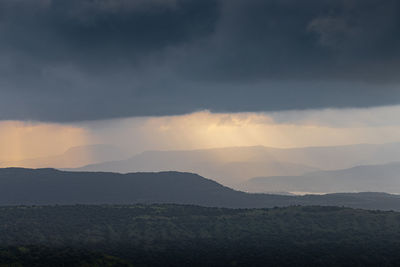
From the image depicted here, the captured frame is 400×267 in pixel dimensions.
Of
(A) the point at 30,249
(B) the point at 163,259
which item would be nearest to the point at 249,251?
(B) the point at 163,259

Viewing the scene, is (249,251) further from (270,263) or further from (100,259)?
(100,259)

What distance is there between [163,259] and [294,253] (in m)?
38.4

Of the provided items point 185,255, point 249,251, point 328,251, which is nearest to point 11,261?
point 185,255

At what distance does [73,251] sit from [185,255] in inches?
1360

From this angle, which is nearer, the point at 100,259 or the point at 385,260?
the point at 100,259

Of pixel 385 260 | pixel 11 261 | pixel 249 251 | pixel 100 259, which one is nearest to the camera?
pixel 11 261

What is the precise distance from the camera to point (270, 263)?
559 feet

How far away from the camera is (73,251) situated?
553 feet

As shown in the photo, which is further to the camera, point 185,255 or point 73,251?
point 185,255

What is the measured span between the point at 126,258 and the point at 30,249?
27.6 meters

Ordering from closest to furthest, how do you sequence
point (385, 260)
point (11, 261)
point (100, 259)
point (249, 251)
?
point (11, 261) < point (100, 259) < point (385, 260) < point (249, 251)

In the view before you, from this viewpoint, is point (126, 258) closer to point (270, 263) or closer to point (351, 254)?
point (270, 263)

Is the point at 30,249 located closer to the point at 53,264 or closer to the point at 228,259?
the point at 53,264

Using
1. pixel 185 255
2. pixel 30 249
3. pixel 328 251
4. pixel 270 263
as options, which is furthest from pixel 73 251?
pixel 328 251
